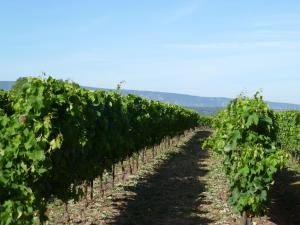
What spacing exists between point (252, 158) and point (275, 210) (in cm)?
629

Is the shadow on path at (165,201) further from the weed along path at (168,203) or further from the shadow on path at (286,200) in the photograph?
the shadow on path at (286,200)

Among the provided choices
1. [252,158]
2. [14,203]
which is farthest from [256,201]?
[14,203]

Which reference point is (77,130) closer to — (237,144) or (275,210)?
(237,144)

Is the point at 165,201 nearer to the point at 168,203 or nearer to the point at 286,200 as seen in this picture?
the point at 168,203

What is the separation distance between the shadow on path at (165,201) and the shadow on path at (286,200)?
290 cm

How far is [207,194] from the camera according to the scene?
18938 millimetres

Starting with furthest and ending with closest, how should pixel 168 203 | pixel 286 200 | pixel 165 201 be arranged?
pixel 286 200, pixel 165 201, pixel 168 203

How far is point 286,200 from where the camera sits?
65.9ft

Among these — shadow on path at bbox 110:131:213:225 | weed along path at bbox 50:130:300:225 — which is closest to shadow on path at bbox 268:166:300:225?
weed along path at bbox 50:130:300:225

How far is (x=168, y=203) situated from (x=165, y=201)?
373mm

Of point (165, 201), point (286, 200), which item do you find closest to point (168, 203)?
point (165, 201)

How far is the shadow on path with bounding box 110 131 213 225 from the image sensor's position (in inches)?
587

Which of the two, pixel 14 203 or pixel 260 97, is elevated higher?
pixel 260 97

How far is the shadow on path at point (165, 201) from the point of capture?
14.9m
